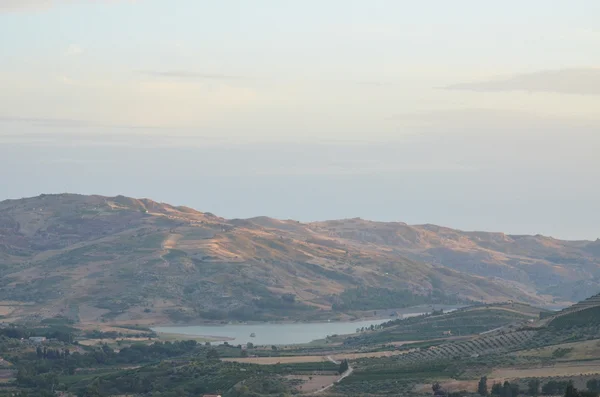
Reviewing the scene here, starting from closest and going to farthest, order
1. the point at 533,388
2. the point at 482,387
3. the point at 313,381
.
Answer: the point at 533,388 → the point at 482,387 → the point at 313,381

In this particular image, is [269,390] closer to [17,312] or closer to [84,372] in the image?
[84,372]

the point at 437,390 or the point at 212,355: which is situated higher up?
the point at 212,355

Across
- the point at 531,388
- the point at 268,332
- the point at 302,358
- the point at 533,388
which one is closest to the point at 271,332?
the point at 268,332

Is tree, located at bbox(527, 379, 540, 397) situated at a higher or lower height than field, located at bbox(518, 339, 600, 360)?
lower

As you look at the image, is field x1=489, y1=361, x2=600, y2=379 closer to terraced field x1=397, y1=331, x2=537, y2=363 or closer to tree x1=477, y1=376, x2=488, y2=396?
tree x1=477, y1=376, x2=488, y2=396

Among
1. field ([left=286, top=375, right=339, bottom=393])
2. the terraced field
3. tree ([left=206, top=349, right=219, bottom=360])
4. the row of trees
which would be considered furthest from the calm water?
the row of trees

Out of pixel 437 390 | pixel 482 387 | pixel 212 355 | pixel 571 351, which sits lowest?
pixel 437 390

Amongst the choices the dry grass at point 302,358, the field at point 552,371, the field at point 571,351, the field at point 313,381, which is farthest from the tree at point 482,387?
the dry grass at point 302,358

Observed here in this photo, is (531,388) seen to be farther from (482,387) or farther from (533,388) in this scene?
(482,387)

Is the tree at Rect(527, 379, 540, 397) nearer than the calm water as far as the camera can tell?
Yes
